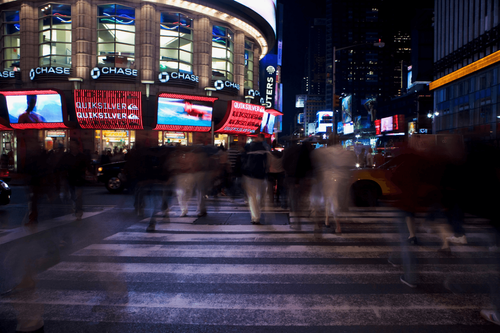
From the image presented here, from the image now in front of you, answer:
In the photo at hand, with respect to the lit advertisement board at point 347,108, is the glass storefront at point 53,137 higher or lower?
lower

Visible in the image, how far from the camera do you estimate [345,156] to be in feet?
24.9

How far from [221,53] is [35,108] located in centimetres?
1491

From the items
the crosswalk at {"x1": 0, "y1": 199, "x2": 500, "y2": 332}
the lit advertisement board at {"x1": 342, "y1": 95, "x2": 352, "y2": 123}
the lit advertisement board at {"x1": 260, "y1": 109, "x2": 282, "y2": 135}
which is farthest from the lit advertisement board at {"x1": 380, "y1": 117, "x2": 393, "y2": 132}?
the crosswalk at {"x1": 0, "y1": 199, "x2": 500, "y2": 332}

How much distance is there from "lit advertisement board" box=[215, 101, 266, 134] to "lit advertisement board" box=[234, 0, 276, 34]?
28.0 ft

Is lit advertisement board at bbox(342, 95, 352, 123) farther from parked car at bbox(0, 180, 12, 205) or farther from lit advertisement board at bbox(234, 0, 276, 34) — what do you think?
parked car at bbox(0, 180, 12, 205)

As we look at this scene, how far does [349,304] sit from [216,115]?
27.0 meters

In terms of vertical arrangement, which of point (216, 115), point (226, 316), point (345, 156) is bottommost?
point (226, 316)

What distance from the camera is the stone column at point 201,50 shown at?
2798 cm

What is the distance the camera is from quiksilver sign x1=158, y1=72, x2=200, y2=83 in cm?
2575

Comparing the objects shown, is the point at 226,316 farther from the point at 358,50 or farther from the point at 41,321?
the point at 358,50

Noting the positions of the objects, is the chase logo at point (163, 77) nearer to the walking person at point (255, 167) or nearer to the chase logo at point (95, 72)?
Answer: the chase logo at point (95, 72)

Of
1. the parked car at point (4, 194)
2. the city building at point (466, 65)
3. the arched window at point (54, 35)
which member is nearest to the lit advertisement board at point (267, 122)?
the arched window at point (54, 35)

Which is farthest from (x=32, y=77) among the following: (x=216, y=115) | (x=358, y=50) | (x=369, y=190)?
(x=358, y=50)

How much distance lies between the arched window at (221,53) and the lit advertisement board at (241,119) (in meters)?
3.36
